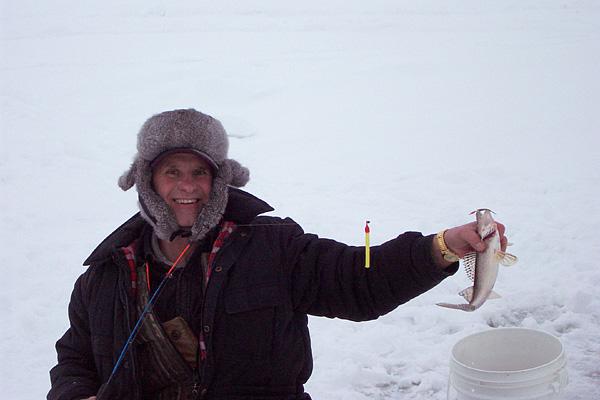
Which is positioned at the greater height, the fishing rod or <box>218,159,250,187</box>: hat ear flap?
<box>218,159,250,187</box>: hat ear flap

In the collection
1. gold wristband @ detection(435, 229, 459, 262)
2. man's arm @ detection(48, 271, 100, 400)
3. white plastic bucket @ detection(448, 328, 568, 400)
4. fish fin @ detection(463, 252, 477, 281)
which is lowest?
white plastic bucket @ detection(448, 328, 568, 400)

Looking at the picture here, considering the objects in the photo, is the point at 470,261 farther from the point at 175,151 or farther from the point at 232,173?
the point at 175,151

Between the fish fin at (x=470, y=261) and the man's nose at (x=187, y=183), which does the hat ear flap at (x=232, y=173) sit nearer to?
the man's nose at (x=187, y=183)

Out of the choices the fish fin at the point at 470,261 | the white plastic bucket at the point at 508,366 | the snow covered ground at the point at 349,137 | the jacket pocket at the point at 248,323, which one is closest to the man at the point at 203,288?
the jacket pocket at the point at 248,323

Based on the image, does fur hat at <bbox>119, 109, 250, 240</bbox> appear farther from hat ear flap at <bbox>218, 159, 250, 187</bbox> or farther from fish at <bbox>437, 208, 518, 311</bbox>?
fish at <bbox>437, 208, 518, 311</bbox>

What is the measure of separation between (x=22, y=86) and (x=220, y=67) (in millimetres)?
4150

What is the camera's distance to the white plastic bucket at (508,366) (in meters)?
2.66

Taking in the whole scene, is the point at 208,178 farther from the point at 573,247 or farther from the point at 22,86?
the point at 22,86

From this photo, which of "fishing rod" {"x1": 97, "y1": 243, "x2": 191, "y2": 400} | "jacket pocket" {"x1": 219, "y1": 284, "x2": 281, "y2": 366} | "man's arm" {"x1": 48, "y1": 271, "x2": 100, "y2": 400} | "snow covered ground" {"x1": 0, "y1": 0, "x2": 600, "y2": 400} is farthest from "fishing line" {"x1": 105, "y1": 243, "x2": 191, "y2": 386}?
"snow covered ground" {"x1": 0, "y1": 0, "x2": 600, "y2": 400}

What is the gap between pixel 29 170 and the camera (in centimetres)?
880

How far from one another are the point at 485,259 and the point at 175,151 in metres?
1.32

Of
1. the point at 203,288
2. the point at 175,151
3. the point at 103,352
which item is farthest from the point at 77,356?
the point at 175,151

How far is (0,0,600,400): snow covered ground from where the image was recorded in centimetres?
462

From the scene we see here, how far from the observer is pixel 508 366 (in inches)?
127
